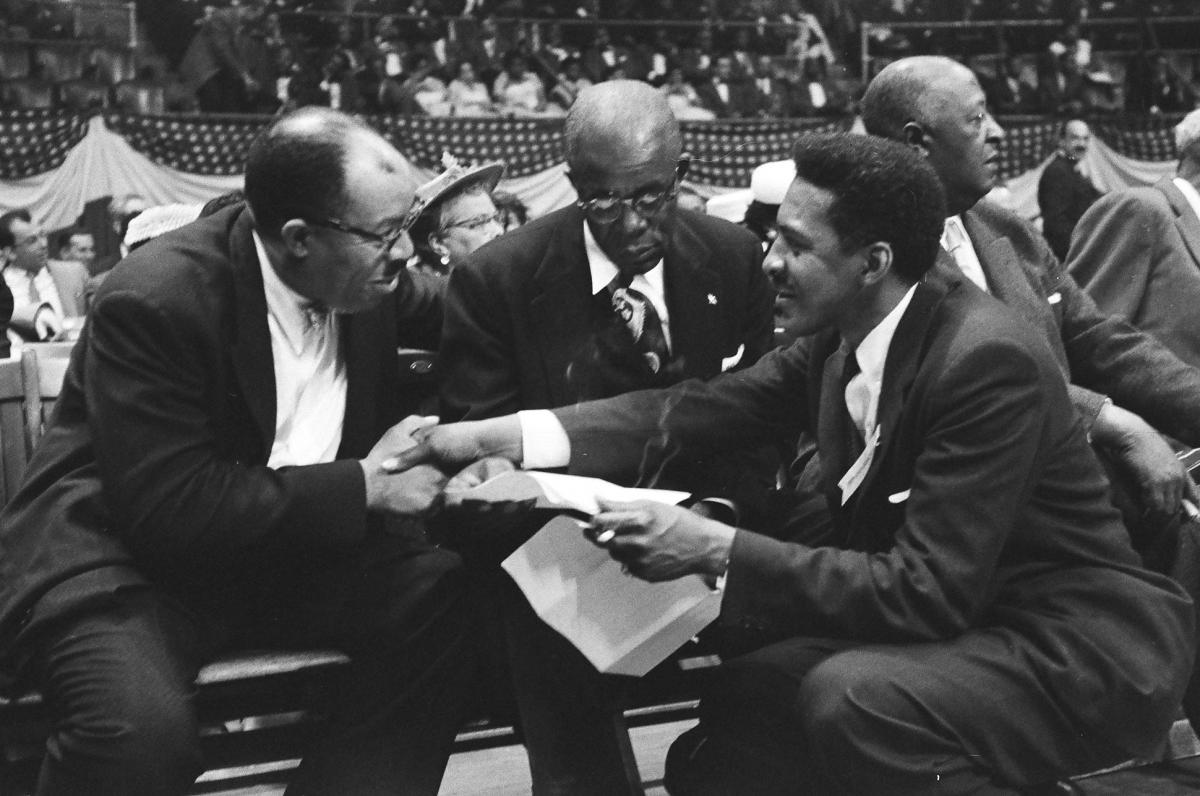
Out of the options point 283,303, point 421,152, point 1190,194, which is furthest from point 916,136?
point 421,152

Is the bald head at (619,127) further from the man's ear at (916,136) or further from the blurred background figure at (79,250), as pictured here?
the blurred background figure at (79,250)

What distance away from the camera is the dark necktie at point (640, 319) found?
2.99 metres

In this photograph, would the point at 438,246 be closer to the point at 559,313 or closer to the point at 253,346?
the point at 559,313

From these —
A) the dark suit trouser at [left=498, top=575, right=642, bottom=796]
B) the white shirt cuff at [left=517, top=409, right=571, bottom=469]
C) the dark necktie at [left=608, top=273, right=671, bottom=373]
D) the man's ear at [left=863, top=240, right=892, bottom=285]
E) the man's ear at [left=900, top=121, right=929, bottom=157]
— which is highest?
the man's ear at [left=900, top=121, right=929, bottom=157]

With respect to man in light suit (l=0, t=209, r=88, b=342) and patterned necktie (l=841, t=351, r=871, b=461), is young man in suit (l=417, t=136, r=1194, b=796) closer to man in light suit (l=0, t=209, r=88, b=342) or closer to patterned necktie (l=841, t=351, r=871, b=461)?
patterned necktie (l=841, t=351, r=871, b=461)

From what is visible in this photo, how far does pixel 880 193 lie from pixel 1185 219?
1767 mm

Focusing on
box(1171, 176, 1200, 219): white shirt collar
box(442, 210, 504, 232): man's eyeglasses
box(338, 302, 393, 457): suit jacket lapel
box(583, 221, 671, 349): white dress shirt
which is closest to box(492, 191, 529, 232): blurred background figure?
box(442, 210, 504, 232): man's eyeglasses

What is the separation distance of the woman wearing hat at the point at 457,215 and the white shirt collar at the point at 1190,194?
1883mm

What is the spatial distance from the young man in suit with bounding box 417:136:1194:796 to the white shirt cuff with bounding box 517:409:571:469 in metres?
0.52

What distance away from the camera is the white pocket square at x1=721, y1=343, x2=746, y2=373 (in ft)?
10.2

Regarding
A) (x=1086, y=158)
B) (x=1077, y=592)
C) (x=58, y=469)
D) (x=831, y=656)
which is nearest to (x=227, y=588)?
(x=58, y=469)

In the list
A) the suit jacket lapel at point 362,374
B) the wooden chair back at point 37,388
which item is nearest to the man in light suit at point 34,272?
the wooden chair back at point 37,388

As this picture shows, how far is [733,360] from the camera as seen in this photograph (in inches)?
123

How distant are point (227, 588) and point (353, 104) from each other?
10.7 metres
